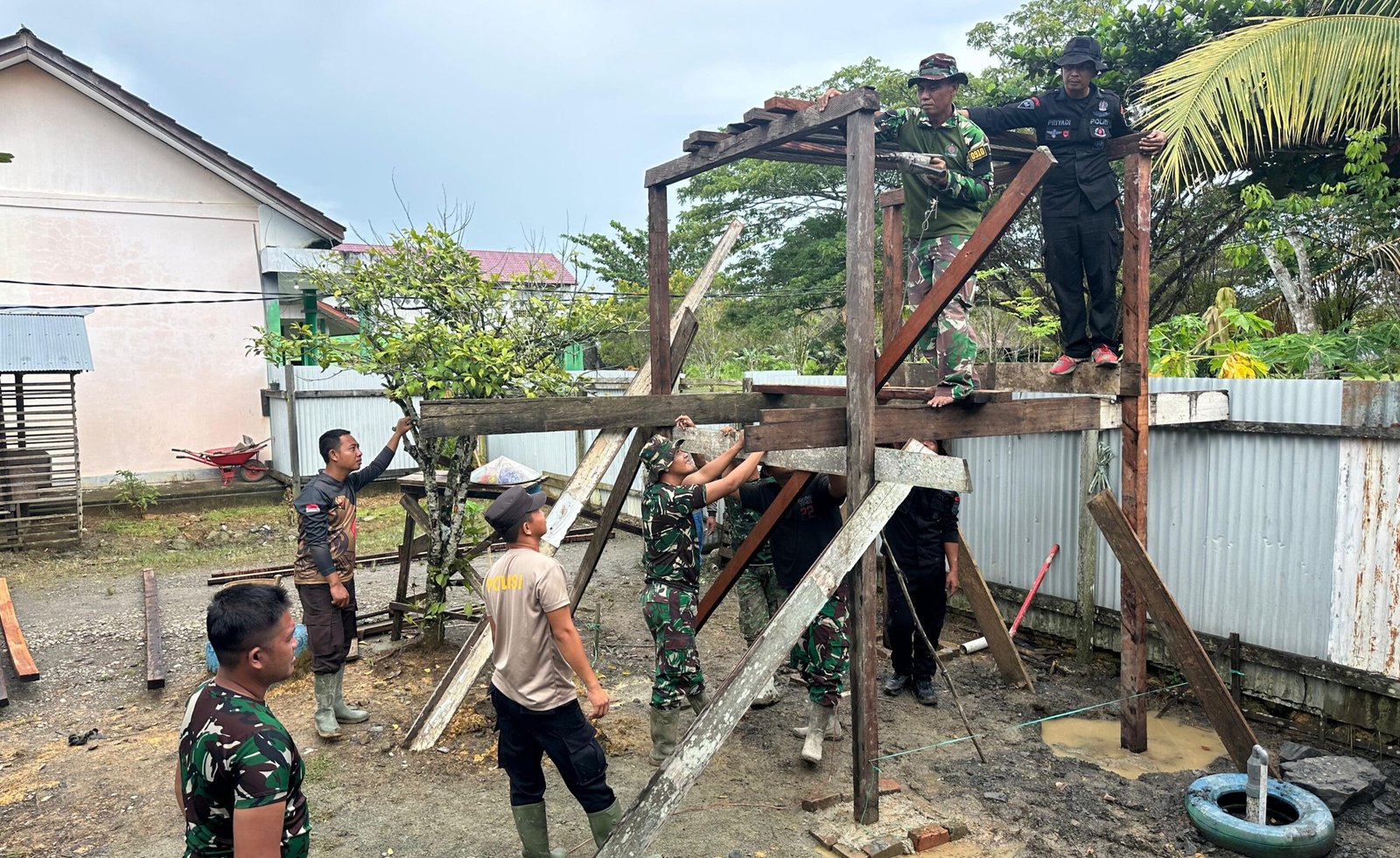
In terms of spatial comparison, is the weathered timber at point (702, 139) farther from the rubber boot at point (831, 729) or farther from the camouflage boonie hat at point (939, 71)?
the rubber boot at point (831, 729)

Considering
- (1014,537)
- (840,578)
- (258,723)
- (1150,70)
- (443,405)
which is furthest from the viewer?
(1150,70)

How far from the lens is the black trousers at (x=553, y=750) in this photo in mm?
3613

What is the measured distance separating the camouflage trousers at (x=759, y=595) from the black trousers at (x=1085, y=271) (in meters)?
2.40

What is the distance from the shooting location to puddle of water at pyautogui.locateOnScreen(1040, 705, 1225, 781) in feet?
16.4

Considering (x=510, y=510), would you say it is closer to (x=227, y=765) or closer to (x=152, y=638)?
(x=227, y=765)

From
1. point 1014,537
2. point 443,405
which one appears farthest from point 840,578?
point 1014,537

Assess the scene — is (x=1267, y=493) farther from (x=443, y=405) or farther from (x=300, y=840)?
(x=300, y=840)

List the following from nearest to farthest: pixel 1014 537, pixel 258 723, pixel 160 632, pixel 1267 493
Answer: pixel 258 723, pixel 1267 493, pixel 1014 537, pixel 160 632

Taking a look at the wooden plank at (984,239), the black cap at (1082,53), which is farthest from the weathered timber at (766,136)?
the black cap at (1082,53)

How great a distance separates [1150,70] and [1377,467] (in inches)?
331

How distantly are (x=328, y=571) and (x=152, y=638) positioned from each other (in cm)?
317

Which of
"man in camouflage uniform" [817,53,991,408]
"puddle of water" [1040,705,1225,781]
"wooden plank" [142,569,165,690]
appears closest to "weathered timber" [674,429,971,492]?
"man in camouflage uniform" [817,53,991,408]

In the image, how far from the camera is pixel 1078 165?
197 inches

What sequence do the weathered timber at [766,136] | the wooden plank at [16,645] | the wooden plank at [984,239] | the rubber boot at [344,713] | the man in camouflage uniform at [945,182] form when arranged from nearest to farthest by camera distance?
the weathered timber at [766,136] < the wooden plank at [984,239] < the man in camouflage uniform at [945,182] < the rubber boot at [344,713] < the wooden plank at [16,645]
